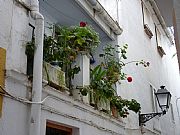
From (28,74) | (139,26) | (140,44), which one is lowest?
(28,74)

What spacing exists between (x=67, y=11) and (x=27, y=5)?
228 centimetres

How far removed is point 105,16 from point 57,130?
3424mm

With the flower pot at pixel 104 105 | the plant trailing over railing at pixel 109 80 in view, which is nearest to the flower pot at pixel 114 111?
the plant trailing over railing at pixel 109 80

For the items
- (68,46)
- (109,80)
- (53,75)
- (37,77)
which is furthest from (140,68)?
(37,77)

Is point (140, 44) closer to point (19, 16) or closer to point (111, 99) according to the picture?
point (111, 99)

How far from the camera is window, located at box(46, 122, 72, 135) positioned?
15.9 ft

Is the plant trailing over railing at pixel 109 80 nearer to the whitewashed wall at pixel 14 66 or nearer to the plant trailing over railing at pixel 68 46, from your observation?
the plant trailing over railing at pixel 68 46

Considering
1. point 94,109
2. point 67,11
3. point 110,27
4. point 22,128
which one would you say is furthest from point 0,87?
point 110,27

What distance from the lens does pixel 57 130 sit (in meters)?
5.15

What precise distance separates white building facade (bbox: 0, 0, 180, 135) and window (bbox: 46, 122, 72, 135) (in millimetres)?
17

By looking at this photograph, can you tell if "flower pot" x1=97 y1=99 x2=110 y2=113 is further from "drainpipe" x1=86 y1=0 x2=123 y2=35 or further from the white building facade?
"drainpipe" x1=86 y1=0 x2=123 y2=35

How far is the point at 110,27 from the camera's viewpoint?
26.6 ft

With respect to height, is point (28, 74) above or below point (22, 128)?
above

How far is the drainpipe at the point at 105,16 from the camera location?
6.99 metres
